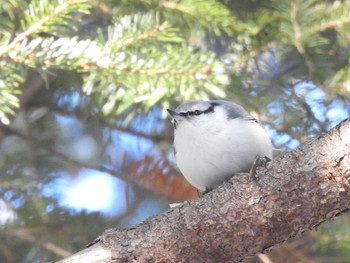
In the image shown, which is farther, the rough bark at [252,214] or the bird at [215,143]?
the bird at [215,143]

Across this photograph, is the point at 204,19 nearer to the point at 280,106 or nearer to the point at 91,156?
the point at 280,106

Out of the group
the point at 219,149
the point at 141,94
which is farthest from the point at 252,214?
the point at 141,94

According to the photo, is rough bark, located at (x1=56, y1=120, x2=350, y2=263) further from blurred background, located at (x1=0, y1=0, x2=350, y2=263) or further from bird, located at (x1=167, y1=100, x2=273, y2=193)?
blurred background, located at (x1=0, y1=0, x2=350, y2=263)

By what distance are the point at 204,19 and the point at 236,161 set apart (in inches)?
11.4

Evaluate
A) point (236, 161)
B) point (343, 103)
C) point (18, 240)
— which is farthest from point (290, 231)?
point (18, 240)

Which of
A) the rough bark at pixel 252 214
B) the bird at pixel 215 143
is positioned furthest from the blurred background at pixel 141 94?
the rough bark at pixel 252 214

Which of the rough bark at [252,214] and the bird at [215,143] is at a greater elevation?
the bird at [215,143]

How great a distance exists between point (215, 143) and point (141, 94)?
214mm

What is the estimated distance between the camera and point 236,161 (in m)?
0.78

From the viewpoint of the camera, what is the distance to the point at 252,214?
2.23ft

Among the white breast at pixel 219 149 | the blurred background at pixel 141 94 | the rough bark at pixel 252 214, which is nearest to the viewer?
the rough bark at pixel 252 214

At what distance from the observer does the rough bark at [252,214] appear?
660 millimetres

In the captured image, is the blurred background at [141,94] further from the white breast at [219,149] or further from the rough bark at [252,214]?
the rough bark at [252,214]

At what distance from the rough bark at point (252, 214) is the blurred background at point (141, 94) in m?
0.28
